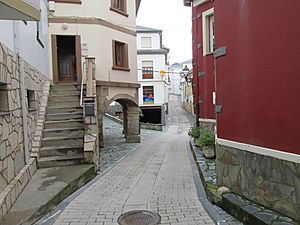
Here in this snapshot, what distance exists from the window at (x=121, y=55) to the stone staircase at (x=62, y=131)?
10.8 ft

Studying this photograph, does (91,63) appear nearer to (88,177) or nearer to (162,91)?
(88,177)

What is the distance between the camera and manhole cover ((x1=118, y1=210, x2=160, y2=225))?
4547 mm

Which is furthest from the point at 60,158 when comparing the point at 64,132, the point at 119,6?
the point at 119,6

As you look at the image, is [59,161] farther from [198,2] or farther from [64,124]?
[198,2]

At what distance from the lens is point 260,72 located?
14.1 feet

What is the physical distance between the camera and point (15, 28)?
6.06m

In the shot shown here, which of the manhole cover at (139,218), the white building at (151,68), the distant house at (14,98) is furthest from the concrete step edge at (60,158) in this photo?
the white building at (151,68)

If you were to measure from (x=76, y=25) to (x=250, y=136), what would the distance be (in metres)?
9.96

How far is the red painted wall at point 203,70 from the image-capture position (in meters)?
10.6

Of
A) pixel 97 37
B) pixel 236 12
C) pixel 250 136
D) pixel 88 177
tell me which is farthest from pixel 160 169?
pixel 97 37

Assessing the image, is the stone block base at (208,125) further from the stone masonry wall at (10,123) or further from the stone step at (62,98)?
the stone masonry wall at (10,123)

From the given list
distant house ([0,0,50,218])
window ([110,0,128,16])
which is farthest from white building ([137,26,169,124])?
Result: distant house ([0,0,50,218])

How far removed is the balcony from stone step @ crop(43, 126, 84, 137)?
16.2 ft

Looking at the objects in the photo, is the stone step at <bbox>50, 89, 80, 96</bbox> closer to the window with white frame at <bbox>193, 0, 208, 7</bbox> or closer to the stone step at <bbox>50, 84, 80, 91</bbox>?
the stone step at <bbox>50, 84, 80, 91</bbox>
